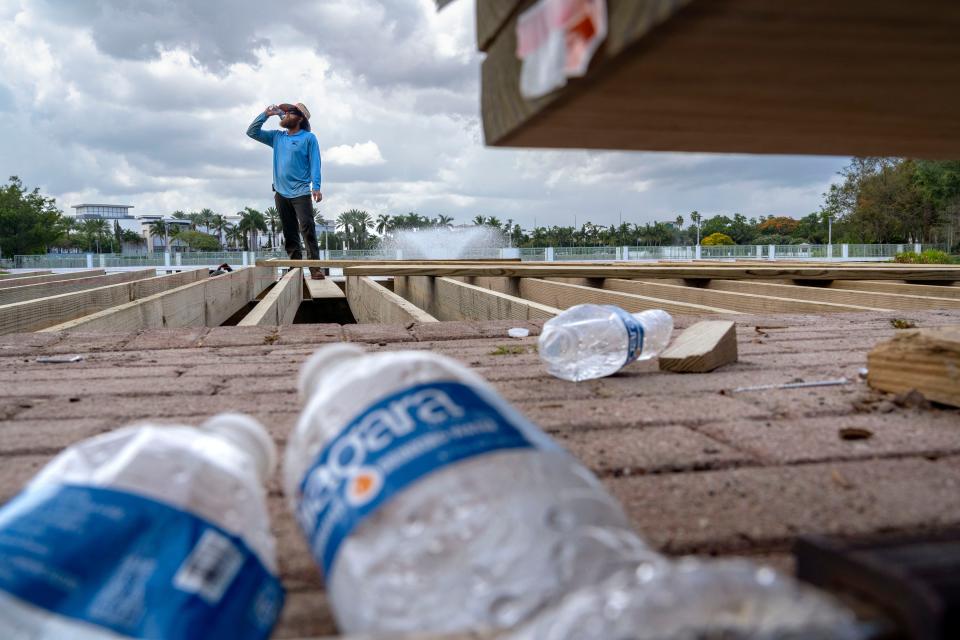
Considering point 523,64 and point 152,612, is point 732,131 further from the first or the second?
point 152,612

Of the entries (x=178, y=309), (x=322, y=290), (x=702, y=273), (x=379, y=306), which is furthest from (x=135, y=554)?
(x=322, y=290)

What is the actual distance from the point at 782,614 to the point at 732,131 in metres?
0.91

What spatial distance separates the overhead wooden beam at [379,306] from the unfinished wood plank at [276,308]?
29.1 inches

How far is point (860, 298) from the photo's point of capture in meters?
4.74

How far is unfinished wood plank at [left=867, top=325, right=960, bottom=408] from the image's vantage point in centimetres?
183

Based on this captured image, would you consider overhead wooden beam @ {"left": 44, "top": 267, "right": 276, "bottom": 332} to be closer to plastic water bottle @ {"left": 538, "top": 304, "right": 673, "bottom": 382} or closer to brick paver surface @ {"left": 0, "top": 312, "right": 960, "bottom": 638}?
brick paver surface @ {"left": 0, "top": 312, "right": 960, "bottom": 638}

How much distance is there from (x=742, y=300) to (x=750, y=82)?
410 centimetres

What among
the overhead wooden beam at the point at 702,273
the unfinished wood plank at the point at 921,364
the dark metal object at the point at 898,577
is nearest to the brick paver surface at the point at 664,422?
the unfinished wood plank at the point at 921,364

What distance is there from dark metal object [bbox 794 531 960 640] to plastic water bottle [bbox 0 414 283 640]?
1.90 feet

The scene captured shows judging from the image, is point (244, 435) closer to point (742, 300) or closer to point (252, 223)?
point (742, 300)

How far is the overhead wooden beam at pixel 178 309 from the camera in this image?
3.88m

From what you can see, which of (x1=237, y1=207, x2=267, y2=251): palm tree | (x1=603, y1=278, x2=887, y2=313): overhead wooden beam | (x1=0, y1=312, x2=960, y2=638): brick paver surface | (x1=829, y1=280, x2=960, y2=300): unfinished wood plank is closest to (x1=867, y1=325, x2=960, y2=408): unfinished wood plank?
(x1=0, y1=312, x2=960, y2=638): brick paver surface

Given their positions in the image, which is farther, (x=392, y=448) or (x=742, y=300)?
(x=742, y=300)

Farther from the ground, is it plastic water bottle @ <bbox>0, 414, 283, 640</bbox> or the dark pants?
the dark pants
